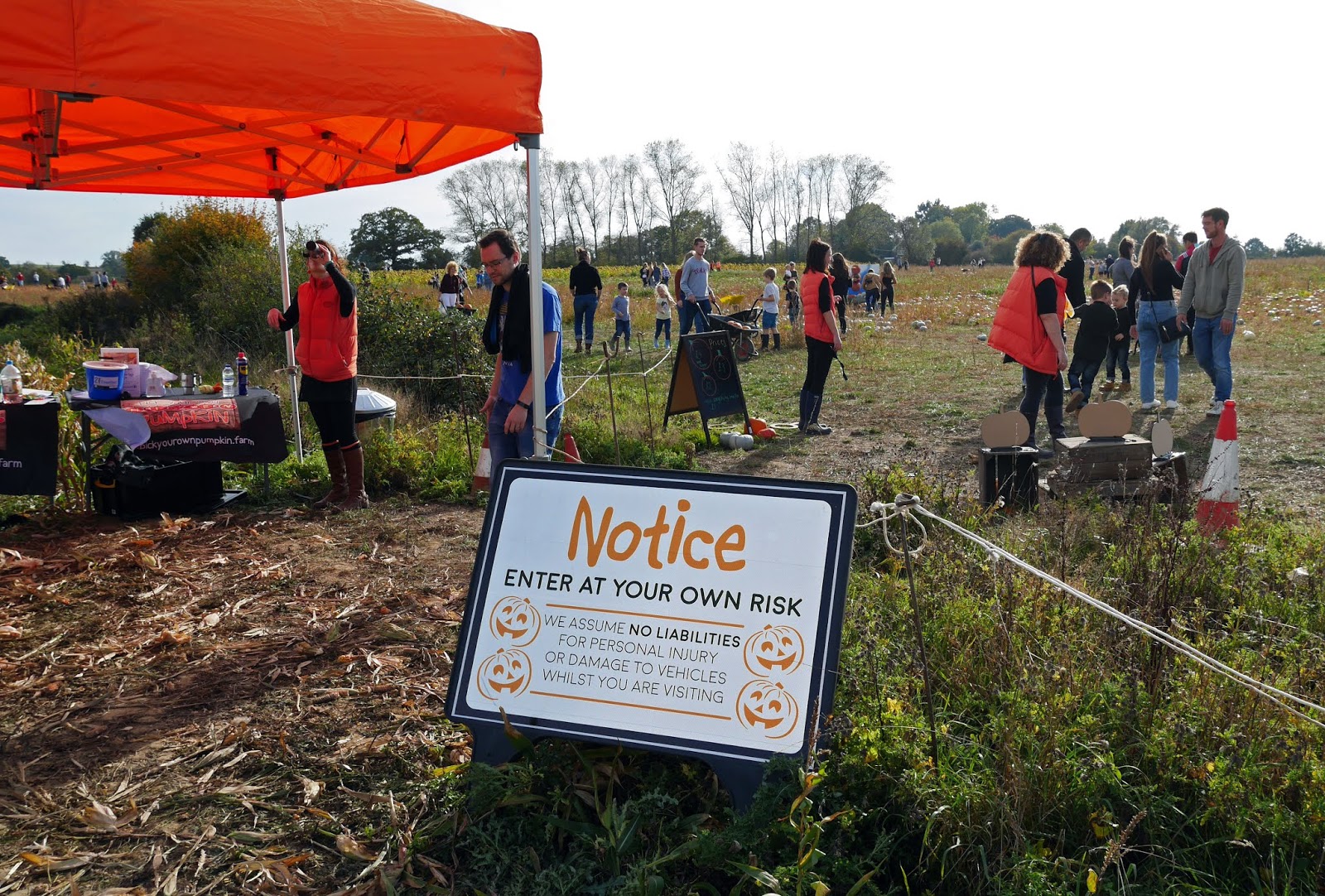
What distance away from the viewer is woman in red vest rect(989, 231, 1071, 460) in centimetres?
707

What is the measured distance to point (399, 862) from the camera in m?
2.70

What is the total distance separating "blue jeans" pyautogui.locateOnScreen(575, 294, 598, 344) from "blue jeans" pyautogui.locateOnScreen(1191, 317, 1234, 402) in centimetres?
1016

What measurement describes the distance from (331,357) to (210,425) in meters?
1.00

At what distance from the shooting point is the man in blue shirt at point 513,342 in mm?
5250

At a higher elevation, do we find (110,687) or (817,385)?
(817,385)

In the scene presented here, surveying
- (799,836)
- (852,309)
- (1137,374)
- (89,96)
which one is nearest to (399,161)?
(89,96)

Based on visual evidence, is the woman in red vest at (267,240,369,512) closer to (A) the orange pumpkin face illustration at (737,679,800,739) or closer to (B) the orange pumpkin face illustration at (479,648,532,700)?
(B) the orange pumpkin face illustration at (479,648,532,700)

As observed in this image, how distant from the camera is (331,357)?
21.6 ft

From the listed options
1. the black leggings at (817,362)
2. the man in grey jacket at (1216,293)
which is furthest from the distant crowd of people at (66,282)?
the man in grey jacket at (1216,293)

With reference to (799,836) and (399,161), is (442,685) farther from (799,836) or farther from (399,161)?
(399,161)

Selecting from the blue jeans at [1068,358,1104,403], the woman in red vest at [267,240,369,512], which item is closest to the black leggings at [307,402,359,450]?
the woman in red vest at [267,240,369,512]

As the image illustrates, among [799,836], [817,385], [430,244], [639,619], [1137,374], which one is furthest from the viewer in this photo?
[430,244]

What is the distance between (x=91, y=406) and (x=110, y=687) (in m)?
3.06

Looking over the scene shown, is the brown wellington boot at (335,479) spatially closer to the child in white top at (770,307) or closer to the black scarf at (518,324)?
the black scarf at (518,324)
